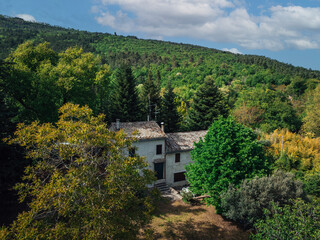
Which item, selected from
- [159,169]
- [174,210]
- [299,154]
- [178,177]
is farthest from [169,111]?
[174,210]

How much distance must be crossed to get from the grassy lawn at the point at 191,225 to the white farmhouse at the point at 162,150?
5.63 m

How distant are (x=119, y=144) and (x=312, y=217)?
11.0m

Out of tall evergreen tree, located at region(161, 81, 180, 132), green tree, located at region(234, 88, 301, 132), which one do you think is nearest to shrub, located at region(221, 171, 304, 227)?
tall evergreen tree, located at region(161, 81, 180, 132)

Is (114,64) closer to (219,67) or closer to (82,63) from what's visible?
(219,67)

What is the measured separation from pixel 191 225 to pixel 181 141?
11761mm

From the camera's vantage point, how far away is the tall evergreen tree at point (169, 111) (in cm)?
4059

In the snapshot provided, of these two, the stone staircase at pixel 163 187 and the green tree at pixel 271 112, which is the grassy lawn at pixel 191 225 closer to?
the stone staircase at pixel 163 187

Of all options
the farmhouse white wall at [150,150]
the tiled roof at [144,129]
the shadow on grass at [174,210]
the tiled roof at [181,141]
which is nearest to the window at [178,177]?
the farmhouse white wall at [150,150]

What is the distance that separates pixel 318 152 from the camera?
103 feet

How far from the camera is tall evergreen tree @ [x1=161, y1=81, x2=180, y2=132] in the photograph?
4059 cm

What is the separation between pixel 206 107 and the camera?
129 feet

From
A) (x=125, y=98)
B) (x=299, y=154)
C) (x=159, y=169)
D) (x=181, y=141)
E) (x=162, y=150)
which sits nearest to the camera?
(x=162, y=150)

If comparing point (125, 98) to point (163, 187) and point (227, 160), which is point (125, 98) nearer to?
point (163, 187)

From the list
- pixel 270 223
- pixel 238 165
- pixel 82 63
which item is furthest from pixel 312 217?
pixel 82 63
